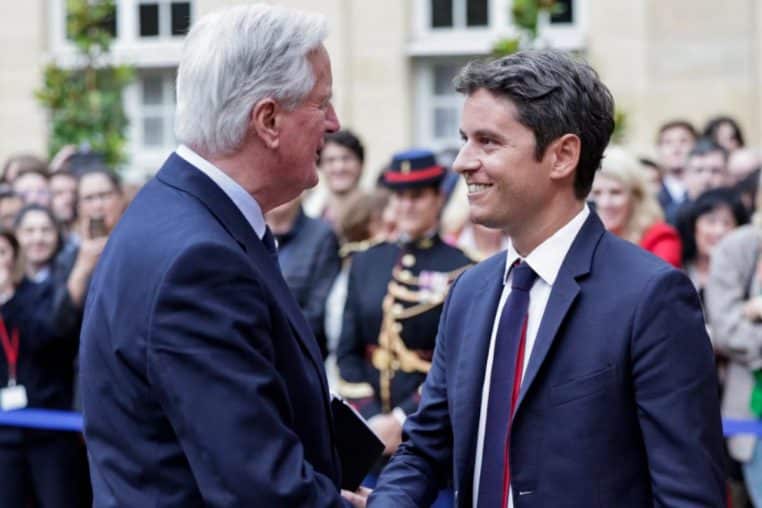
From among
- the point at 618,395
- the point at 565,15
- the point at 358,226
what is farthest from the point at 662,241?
the point at 565,15

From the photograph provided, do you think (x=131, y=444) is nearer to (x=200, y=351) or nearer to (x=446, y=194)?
(x=200, y=351)

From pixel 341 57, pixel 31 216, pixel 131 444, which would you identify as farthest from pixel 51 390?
pixel 341 57

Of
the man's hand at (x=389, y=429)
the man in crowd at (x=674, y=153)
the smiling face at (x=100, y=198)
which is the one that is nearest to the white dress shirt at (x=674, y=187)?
the man in crowd at (x=674, y=153)

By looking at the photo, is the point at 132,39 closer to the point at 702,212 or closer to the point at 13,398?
the point at 13,398

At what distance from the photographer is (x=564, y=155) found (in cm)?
317

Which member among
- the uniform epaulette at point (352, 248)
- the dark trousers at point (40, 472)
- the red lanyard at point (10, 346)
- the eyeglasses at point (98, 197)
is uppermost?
the eyeglasses at point (98, 197)

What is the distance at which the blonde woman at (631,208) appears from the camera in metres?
6.27

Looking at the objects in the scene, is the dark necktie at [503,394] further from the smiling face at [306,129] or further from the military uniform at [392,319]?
the military uniform at [392,319]

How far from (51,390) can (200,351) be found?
4.47m

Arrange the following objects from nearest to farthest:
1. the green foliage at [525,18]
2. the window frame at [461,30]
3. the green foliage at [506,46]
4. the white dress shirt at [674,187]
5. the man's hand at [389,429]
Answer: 1. the man's hand at [389,429]
2. the white dress shirt at [674,187]
3. the green foliage at [506,46]
4. the green foliage at [525,18]
5. the window frame at [461,30]

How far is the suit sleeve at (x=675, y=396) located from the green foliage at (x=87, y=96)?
895 centimetres

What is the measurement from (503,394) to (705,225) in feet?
13.6

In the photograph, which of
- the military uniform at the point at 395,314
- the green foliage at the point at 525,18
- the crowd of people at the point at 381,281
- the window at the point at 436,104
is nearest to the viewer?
the military uniform at the point at 395,314

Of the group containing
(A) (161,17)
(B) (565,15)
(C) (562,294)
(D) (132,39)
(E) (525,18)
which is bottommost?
(C) (562,294)
